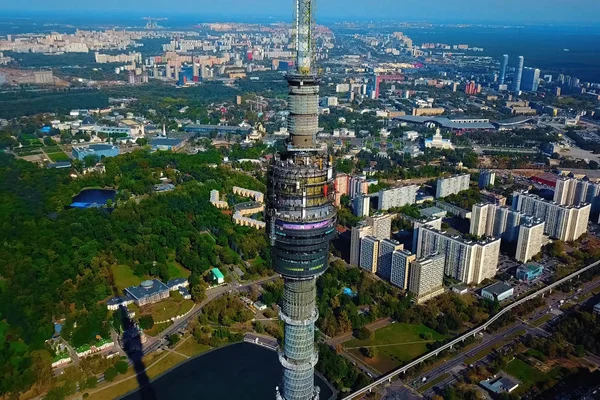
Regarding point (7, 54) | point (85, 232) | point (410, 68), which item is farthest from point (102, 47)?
point (85, 232)

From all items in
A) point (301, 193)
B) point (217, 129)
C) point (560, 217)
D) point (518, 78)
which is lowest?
point (217, 129)

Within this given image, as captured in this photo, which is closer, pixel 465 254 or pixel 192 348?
pixel 192 348

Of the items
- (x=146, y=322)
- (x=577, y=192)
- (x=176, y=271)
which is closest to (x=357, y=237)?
(x=176, y=271)

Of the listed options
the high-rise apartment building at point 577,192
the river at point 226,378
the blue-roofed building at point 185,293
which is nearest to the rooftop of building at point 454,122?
the high-rise apartment building at point 577,192

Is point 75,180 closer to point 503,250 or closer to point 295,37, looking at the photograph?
point 503,250

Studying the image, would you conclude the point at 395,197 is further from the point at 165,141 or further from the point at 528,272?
the point at 165,141

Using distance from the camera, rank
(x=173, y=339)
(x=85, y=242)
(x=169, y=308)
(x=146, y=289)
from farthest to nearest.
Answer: (x=85, y=242) < (x=146, y=289) < (x=169, y=308) < (x=173, y=339)
